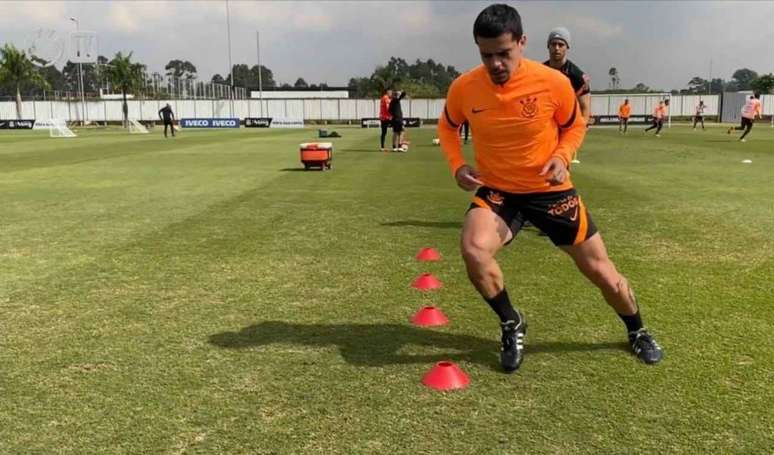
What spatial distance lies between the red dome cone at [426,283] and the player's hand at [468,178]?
189 centimetres

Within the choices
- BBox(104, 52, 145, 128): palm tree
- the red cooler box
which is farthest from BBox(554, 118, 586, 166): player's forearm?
BBox(104, 52, 145, 128): palm tree

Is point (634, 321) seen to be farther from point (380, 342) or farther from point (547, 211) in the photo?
point (380, 342)

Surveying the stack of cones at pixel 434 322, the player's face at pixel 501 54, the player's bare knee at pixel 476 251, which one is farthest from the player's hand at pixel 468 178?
the stack of cones at pixel 434 322

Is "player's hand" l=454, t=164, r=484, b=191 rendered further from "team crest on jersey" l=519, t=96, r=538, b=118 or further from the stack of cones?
the stack of cones

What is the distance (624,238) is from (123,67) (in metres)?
71.1

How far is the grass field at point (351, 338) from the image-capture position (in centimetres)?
329

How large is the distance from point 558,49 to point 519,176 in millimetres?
3498

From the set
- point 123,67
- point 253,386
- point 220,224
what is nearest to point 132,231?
point 220,224

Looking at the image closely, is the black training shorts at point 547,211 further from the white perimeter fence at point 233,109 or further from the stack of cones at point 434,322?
the white perimeter fence at point 233,109

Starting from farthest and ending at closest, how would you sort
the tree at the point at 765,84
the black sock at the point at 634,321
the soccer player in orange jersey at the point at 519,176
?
the tree at the point at 765,84 → the black sock at the point at 634,321 → the soccer player in orange jersey at the point at 519,176

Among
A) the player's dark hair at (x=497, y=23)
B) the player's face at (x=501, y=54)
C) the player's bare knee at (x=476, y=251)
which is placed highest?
the player's dark hair at (x=497, y=23)

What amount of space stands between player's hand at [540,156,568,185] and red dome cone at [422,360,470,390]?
4.04 feet

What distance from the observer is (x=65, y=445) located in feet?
10.3

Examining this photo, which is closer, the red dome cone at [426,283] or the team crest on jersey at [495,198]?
the team crest on jersey at [495,198]
